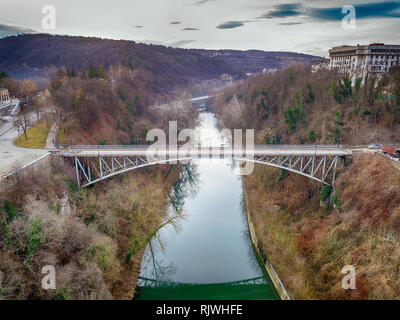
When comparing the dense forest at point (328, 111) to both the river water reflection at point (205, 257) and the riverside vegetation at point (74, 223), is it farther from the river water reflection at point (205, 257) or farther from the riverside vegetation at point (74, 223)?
the riverside vegetation at point (74, 223)

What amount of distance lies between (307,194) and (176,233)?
9809 millimetres

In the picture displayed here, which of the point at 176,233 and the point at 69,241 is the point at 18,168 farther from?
the point at 176,233

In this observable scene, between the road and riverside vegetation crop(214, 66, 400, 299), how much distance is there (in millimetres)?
15072

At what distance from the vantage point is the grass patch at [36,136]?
843 inches

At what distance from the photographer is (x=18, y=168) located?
15867 mm

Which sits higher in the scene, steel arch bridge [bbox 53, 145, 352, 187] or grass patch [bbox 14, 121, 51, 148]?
grass patch [bbox 14, 121, 51, 148]

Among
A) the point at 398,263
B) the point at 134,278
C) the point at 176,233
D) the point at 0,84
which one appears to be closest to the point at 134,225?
the point at 134,278

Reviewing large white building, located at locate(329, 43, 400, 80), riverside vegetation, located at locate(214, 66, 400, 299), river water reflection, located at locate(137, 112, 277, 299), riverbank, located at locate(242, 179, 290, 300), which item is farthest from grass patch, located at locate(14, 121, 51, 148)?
large white building, located at locate(329, 43, 400, 80)

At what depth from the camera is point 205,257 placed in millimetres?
17219

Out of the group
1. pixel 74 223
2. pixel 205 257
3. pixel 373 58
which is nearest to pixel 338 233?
pixel 205 257

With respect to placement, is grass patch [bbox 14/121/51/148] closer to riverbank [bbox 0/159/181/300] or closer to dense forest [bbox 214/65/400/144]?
riverbank [bbox 0/159/181/300]

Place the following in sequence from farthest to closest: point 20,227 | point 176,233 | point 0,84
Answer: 1. point 0,84
2. point 176,233
3. point 20,227

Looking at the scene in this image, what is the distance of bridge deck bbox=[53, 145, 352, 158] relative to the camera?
19078 mm

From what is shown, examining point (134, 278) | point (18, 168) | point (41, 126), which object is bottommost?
point (134, 278)
